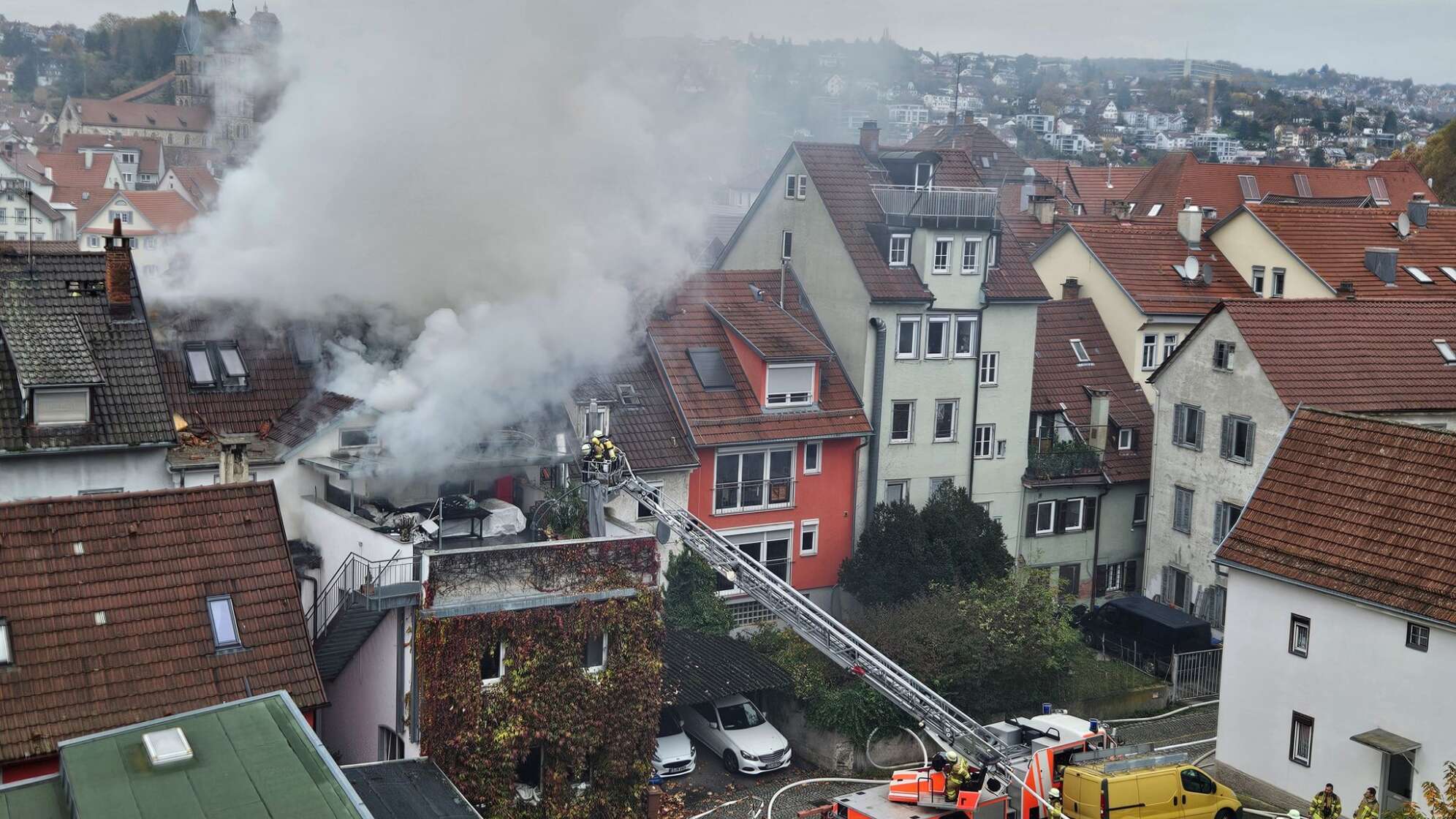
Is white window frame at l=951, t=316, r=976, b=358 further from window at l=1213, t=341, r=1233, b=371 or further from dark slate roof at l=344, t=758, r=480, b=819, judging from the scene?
dark slate roof at l=344, t=758, r=480, b=819

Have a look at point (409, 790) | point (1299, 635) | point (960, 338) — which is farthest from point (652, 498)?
point (1299, 635)

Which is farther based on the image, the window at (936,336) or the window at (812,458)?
the window at (936,336)

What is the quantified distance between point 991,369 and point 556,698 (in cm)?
1989

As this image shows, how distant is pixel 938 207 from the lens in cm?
3881

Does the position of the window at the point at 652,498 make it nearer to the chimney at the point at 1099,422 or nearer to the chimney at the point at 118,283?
the chimney at the point at 118,283

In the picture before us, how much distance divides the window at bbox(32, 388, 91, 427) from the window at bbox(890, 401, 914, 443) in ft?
65.2

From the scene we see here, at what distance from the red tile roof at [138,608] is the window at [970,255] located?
71.3ft

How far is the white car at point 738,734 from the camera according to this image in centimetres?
2920

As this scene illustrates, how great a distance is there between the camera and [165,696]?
20406 mm

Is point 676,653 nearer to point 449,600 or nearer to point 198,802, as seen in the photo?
point 449,600

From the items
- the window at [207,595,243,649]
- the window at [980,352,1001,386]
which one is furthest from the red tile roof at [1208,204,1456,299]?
the window at [207,595,243,649]

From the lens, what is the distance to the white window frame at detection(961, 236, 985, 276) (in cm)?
3941

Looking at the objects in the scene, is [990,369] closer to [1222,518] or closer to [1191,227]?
[1222,518]

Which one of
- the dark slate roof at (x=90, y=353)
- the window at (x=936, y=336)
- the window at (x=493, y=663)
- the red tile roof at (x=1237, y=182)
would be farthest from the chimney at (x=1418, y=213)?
the dark slate roof at (x=90, y=353)
